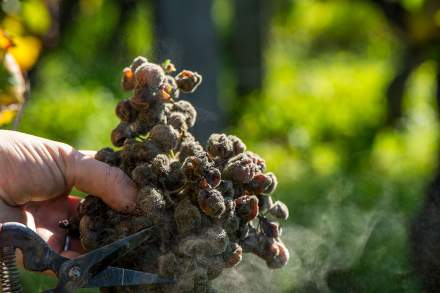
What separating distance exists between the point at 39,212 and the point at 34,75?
304cm

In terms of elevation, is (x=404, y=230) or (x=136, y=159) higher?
(x=136, y=159)

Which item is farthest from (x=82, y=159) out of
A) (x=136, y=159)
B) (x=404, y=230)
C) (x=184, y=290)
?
(x=404, y=230)

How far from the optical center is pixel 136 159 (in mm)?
1237

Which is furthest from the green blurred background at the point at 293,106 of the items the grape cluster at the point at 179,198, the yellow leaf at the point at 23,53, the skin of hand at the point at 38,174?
the skin of hand at the point at 38,174

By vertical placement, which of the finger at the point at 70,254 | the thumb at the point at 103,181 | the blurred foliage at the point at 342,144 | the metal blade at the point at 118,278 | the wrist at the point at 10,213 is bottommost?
the blurred foliage at the point at 342,144

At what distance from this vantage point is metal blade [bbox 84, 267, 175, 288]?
1.16 metres

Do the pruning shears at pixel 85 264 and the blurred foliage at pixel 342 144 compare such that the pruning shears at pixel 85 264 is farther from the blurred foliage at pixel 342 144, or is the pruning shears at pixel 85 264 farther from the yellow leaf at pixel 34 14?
the yellow leaf at pixel 34 14

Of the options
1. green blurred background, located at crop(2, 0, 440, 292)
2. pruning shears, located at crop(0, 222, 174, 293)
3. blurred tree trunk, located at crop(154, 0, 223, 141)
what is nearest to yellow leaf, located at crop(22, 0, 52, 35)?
green blurred background, located at crop(2, 0, 440, 292)

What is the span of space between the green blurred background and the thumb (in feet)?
0.74

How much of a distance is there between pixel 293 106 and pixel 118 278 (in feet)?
15.1

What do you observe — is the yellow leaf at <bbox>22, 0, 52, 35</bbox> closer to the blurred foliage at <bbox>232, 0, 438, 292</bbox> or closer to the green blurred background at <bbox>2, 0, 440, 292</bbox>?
the green blurred background at <bbox>2, 0, 440, 292</bbox>

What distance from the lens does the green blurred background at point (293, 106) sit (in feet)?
4.85

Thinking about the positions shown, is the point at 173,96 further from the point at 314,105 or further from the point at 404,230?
the point at 314,105

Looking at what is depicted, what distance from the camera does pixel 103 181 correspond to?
1.25 m
